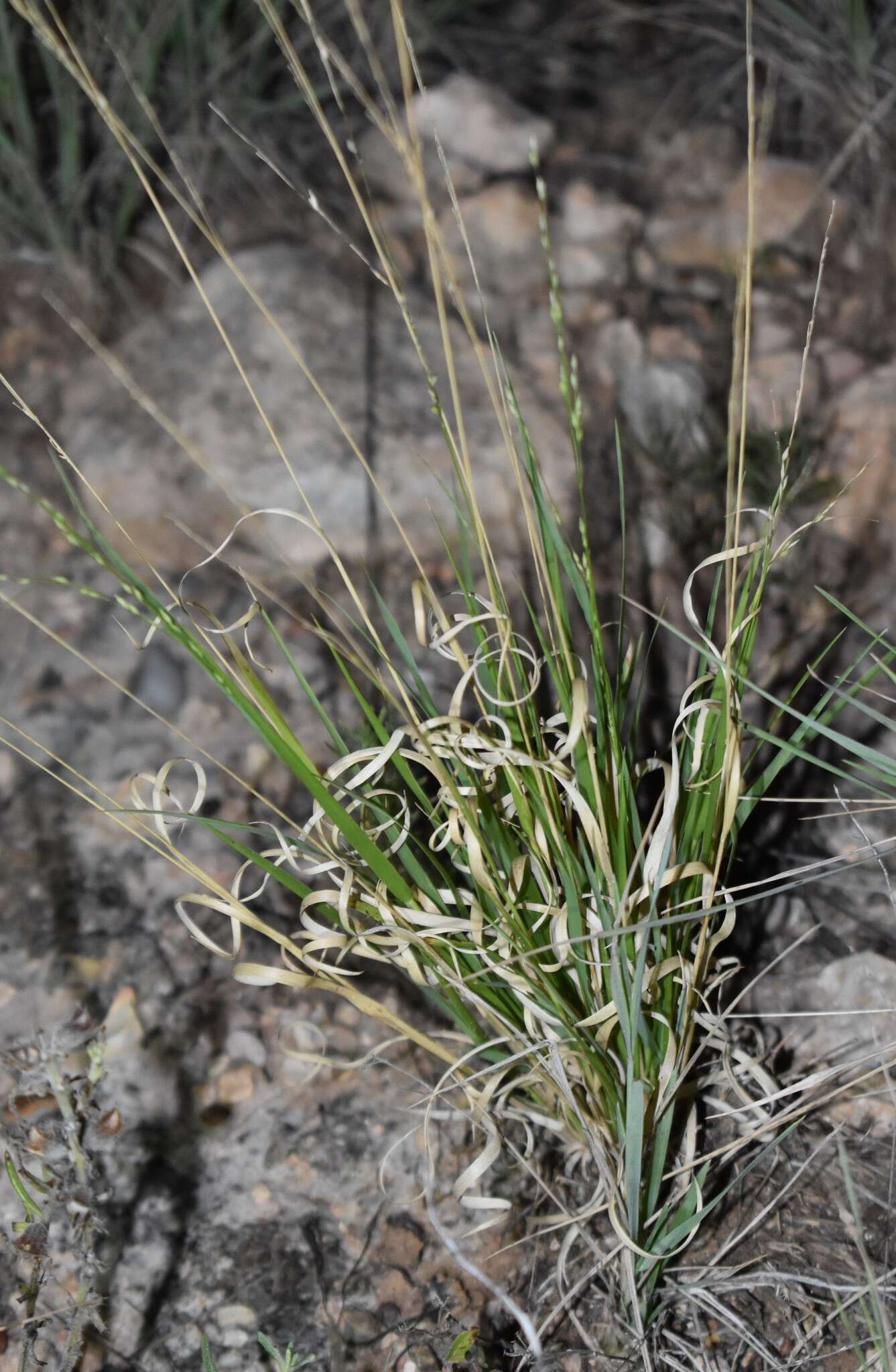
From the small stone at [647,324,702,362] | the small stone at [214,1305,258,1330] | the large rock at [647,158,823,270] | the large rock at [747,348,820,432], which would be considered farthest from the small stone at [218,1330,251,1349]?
the large rock at [647,158,823,270]

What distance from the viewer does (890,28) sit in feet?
5.51

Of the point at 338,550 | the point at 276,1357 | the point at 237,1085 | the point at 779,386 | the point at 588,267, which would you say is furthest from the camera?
the point at 588,267

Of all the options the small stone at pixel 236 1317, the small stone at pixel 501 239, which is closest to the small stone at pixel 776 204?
the small stone at pixel 501 239

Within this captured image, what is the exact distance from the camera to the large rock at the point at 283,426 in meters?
1.46

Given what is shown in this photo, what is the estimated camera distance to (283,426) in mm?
1501

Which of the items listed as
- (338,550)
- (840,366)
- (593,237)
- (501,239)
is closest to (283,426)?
(338,550)

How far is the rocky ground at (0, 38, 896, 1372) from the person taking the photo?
2.90ft

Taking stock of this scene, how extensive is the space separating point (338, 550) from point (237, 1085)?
68 cm

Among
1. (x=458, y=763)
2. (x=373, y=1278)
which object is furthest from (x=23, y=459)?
(x=373, y=1278)

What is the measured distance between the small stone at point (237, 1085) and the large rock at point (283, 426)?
636mm

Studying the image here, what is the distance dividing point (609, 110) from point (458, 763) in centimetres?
162

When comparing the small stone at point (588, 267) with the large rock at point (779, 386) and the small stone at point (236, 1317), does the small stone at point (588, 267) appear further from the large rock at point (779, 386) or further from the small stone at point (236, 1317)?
the small stone at point (236, 1317)

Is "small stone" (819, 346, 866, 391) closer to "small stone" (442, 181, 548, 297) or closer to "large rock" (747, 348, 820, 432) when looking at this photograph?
"large rock" (747, 348, 820, 432)

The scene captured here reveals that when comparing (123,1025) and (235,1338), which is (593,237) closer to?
(123,1025)
